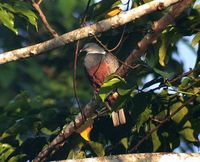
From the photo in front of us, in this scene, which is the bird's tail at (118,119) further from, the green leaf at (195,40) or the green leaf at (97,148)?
the green leaf at (195,40)

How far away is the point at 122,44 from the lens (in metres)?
4.46

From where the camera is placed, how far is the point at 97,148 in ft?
14.1

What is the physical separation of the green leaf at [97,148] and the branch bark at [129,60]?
5.9 inches

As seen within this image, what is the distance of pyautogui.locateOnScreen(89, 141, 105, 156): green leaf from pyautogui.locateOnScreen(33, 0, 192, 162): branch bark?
5.9 inches

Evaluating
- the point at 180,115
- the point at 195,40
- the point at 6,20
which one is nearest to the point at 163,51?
the point at 195,40

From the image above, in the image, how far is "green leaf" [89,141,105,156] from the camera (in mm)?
4266

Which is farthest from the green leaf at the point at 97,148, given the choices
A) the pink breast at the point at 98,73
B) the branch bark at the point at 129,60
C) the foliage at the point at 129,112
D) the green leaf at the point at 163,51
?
the pink breast at the point at 98,73

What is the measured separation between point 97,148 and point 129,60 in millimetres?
678

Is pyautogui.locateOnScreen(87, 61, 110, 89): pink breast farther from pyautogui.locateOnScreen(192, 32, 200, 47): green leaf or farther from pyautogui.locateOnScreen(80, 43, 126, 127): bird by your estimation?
pyautogui.locateOnScreen(192, 32, 200, 47): green leaf

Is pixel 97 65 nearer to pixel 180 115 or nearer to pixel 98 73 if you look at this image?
pixel 98 73

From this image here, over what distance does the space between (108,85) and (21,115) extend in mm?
1223

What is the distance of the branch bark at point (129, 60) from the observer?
12.6ft

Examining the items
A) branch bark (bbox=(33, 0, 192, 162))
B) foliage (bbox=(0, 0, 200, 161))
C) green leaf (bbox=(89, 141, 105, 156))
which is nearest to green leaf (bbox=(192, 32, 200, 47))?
foliage (bbox=(0, 0, 200, 161))

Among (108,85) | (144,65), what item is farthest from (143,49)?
(108,85)
